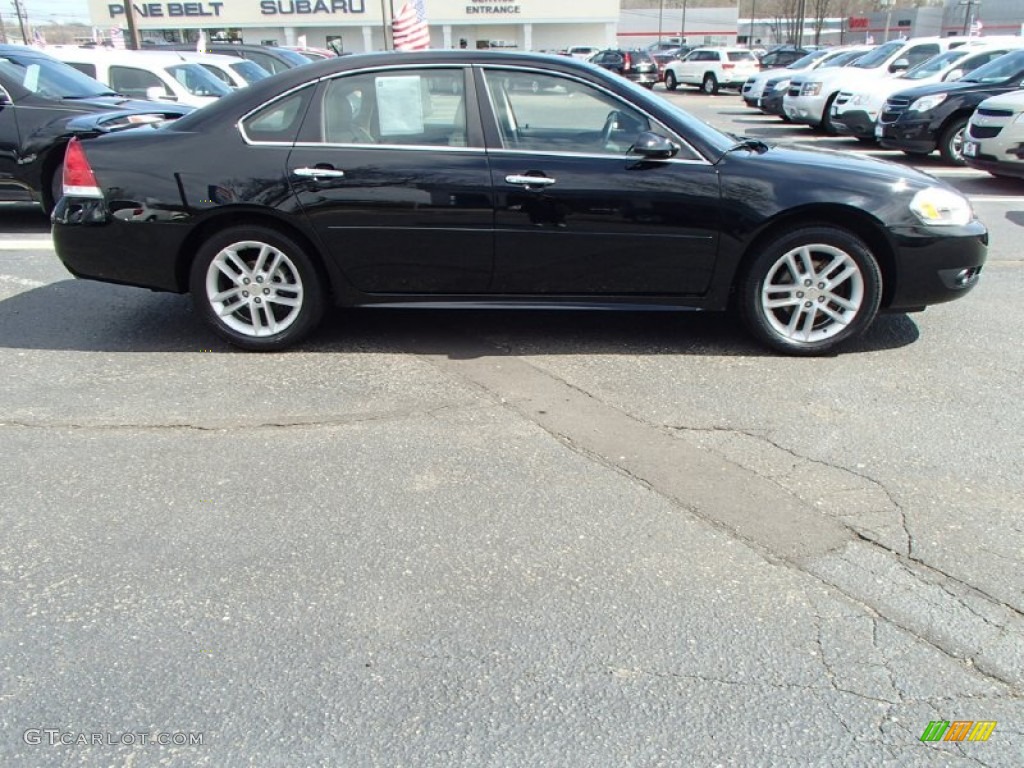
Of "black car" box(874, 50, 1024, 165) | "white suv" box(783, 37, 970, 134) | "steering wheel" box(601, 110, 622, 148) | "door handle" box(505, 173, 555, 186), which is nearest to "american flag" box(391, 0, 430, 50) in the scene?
"white suv" box(783, 37, 970, 134)

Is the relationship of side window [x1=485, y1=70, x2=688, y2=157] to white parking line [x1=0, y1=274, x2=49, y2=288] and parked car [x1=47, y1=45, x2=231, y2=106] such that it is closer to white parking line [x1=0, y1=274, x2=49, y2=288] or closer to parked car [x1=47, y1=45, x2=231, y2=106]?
white parking line [x1=0, y1=274, x2=49, y2=288]

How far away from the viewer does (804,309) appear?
188 inches

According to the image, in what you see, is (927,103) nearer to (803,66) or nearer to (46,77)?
(46,77)

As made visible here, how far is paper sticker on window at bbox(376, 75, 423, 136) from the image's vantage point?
15.3ft

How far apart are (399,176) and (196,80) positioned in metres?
8.68

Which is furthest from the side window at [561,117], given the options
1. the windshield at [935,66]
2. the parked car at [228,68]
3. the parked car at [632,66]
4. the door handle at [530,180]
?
the parked car at [632,66]

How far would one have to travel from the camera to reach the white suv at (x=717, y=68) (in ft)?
106

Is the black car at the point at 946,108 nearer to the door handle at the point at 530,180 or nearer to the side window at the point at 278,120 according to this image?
the door handle at the point at 530,180

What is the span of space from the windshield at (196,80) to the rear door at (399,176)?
26.1ft

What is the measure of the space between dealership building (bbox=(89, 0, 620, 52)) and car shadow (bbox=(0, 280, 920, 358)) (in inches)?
2357

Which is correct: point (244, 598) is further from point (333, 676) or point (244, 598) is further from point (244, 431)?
point (244, 431)

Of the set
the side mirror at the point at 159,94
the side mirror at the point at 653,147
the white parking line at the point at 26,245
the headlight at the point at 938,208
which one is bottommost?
the white parking line at the point at 26,245

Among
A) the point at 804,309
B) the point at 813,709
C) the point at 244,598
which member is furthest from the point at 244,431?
the point at 804,309

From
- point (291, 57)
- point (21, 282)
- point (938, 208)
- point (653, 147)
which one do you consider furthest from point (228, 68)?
point (938, 208)
